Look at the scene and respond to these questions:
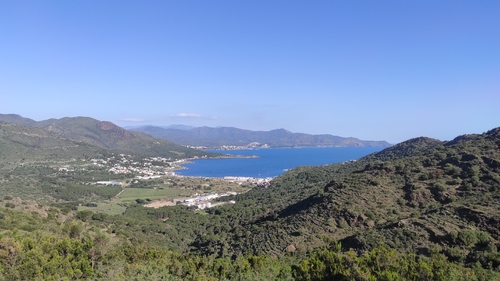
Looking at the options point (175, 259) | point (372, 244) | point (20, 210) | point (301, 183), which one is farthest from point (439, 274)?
point (301, 183)

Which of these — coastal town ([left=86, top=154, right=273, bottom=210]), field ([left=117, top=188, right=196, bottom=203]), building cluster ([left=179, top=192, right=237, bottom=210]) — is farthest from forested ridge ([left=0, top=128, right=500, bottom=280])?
field ([left=117, top=188, right=196, bottom=203])

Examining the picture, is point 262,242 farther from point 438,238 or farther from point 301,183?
point 301,183

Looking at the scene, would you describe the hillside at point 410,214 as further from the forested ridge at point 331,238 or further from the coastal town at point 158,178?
the coastal town at point 158,178

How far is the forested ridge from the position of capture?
1602cm

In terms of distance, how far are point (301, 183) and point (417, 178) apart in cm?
4180

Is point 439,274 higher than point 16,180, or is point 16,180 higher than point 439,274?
point 439,274

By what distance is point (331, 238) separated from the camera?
2783 cm

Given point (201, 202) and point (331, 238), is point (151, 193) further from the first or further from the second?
point (331, 238)

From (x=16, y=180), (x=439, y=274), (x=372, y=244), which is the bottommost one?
(x=16, y=180)

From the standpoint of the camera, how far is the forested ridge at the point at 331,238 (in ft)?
52.5

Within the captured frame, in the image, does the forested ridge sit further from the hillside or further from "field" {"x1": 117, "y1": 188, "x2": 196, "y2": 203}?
"field" {"x1": 117, "y1": 188, "x2": 196, "y2": 203}

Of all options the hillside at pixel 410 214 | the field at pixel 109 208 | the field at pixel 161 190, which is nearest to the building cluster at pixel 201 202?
the field at pixel 161 190

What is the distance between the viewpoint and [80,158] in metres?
135

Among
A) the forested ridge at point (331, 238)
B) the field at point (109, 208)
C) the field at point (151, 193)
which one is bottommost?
the field at point (151, 193)
